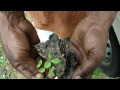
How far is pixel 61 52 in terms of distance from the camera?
249 centimetres

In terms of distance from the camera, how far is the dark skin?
2.15 m

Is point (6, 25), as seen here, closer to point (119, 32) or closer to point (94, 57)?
point (94, 57)

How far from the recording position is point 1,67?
470cm

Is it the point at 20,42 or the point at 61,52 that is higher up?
the point at 20,42

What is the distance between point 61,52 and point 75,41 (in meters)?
0.18

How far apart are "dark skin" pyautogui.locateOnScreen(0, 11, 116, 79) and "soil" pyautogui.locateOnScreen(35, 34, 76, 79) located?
2.5 inches

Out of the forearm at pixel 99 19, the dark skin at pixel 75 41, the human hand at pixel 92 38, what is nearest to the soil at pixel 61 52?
the dark skin at pixel 75 41

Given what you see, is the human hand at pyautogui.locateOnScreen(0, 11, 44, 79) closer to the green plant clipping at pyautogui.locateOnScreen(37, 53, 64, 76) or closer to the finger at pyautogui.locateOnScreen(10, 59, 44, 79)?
the finger at pyautogui.locateOnScreen(10, 59, 44, 79)

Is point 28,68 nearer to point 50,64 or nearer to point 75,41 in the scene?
point 50,64

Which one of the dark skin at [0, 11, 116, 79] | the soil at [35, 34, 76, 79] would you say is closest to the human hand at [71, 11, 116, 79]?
the dark skin at [0, 11, 116, 79]

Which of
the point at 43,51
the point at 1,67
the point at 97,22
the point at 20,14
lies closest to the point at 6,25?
the point at 20,14

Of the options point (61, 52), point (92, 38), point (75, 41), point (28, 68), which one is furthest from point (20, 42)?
point (92, 38)

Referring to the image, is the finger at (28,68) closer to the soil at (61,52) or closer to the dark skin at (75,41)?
the dark skin at (75,41)

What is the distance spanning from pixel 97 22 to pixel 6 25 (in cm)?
93
